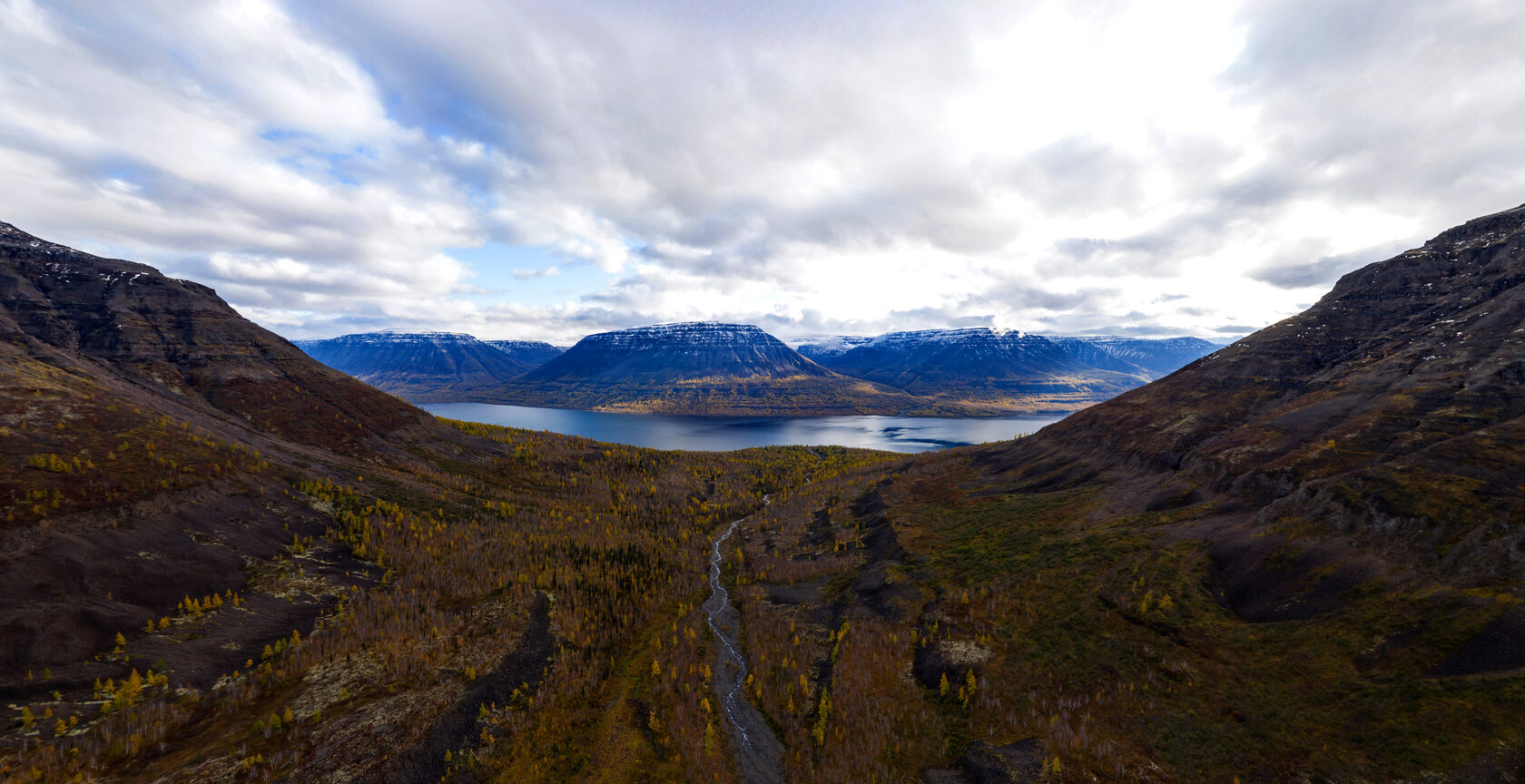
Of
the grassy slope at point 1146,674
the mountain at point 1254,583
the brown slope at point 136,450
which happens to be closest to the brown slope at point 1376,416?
the mountain at point 1254,583

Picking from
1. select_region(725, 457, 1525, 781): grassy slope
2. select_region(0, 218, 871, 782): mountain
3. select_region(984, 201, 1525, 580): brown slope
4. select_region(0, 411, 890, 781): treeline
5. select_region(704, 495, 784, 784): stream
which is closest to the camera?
select_region(725, 457, 1525, 781): grassy slope

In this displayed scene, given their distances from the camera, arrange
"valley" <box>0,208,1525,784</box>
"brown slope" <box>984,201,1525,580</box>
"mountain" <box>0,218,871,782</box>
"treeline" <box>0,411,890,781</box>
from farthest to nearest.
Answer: "brown slope" <box>984,201,1525,580</box> → "mountain" <box>0,218,871,782</box> → "treeline" <box>0,411,890,781</box> → "valley" <box>0,208,1525,784</box>

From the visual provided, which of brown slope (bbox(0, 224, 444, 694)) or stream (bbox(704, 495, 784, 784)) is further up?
brown slope (bbox(0, 224, 444, 694))

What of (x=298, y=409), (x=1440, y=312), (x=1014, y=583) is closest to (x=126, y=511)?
(x=298, y=409)

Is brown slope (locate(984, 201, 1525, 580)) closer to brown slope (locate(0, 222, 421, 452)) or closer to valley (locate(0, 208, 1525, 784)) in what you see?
valley (locate(0, 208, 1525, 784))

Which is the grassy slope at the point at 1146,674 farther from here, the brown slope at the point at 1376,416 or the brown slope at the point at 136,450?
the brown slope at the point at 136,450

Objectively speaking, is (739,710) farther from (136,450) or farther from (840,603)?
(136,450)

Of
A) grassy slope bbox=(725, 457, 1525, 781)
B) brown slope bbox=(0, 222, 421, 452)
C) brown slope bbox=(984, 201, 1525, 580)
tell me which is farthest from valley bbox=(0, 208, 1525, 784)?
brown slope bbox=(0, 222, 421, 452)
